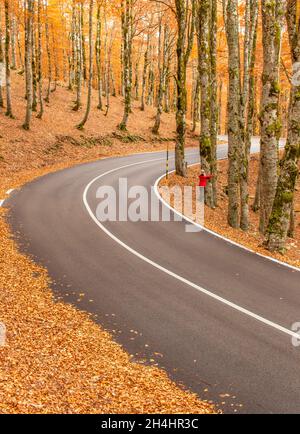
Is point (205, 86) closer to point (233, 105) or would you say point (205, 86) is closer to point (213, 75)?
point (213, 75)

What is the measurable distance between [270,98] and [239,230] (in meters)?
6.54

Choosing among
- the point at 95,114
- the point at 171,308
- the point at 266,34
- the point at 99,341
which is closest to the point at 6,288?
the point at 99,341

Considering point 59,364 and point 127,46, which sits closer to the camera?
point 59,364

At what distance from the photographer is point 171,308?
1036 cm

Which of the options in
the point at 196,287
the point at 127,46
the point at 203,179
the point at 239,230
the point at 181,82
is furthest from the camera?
the point at 127,46

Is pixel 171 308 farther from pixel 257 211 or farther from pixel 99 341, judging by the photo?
pixel 257 211

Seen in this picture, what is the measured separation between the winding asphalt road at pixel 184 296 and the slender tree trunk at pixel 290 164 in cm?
140

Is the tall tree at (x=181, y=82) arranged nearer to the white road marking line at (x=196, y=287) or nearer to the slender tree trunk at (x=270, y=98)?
the white road marking line at (x=196, y=287)

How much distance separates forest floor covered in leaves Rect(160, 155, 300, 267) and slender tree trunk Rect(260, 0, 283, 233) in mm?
1955

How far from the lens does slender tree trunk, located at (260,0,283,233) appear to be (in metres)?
14.7

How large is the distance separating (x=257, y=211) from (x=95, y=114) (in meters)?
21.7

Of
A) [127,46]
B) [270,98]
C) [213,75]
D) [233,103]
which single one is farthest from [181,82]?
[127,46]

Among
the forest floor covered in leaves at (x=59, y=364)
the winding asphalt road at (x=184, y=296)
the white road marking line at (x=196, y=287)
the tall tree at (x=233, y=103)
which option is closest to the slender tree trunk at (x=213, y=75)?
the tall tree at (x=233, y=103)

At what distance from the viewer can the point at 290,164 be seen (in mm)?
14539
